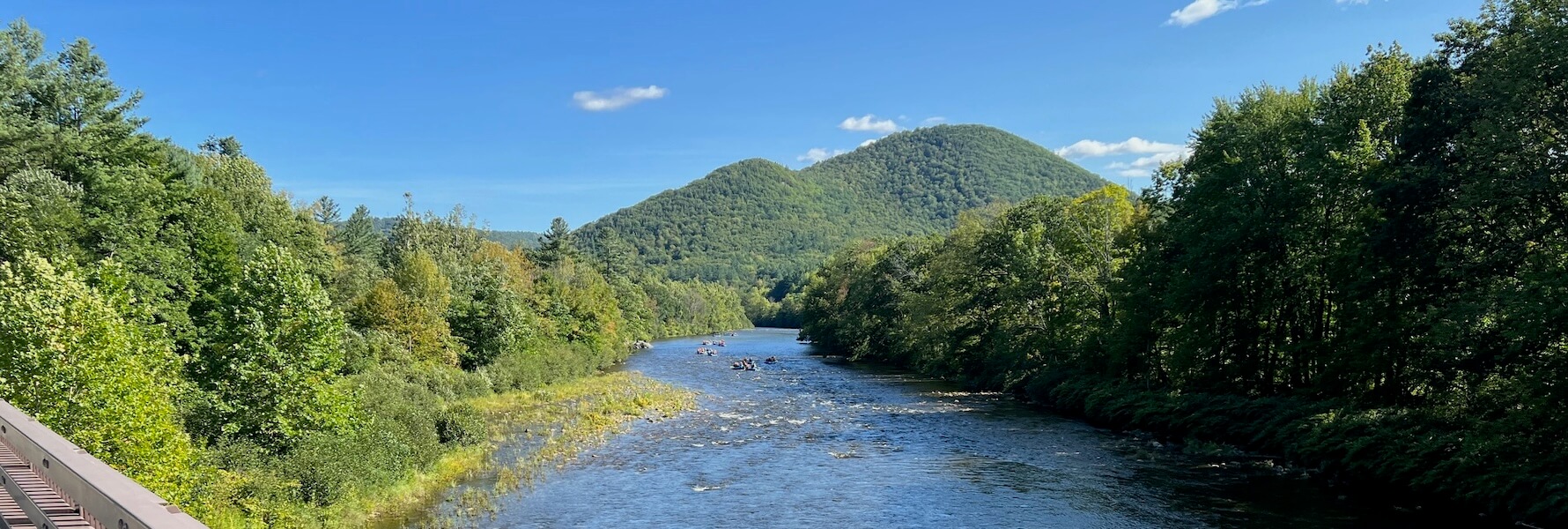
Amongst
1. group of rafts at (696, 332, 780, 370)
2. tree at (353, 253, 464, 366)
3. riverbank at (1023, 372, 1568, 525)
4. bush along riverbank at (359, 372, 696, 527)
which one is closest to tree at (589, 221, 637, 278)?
group of rafts at (696, 332, 780, 370)

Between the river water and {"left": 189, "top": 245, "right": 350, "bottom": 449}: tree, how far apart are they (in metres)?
6.25

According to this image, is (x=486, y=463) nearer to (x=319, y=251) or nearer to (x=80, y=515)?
(x=80, y=515)

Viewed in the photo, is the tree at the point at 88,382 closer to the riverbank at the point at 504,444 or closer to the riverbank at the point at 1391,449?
the riverbank at the point at 504,444

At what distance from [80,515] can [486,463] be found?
24.8 metres

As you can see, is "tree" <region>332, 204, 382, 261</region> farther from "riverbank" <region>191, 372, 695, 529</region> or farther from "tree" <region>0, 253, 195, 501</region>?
"tree" <region>0, 253, 195, 501</region>

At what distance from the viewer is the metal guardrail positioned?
412cm

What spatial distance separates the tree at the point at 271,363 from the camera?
23.2 meters

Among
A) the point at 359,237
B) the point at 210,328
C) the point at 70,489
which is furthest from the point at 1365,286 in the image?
the point at 359,237

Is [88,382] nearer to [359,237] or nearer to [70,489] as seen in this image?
[70,489]

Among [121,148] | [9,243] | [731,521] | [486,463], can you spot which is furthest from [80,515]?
[121,148]

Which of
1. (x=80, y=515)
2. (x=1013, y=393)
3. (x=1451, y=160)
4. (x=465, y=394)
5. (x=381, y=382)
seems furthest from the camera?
(x=1013, y=393)

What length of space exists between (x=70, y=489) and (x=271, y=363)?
2077 cm

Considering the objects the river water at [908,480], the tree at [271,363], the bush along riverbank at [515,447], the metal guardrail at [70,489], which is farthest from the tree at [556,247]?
the metal guardrail at [70,489]

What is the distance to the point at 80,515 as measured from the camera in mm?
5488
